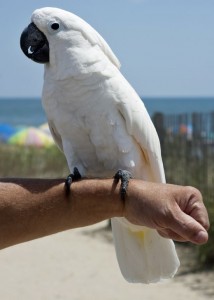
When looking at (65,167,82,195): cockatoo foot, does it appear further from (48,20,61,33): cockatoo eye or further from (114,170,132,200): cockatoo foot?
(48,20,61,33): cockatoo eye

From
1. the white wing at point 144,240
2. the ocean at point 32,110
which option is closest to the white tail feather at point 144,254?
the white wing at point 144,240

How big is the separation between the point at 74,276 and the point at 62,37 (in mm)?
3141

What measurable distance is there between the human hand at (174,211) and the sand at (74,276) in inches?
115

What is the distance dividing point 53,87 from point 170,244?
2.66 ft

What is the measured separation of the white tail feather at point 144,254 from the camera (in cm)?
242

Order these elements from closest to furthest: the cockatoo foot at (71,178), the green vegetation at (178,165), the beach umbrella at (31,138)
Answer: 1. the cockatoo foot at (71,178)
2. the green vegetation at (178,165)
3. the beach umbrella at (31,138)

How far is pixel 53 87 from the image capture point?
7.66 feet

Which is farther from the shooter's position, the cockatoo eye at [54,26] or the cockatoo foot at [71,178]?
the cockatoo eye at [54,26]

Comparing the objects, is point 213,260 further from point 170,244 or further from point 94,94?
point 94,94

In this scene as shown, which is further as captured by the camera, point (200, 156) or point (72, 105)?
point (200, 156)

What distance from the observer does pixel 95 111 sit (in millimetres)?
2311

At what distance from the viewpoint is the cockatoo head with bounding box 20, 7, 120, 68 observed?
90.4 inches

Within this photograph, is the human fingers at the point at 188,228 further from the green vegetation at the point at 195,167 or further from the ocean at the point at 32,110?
the ocean at the point at 32,110

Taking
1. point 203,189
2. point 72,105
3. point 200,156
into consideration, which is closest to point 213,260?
point 203,189
